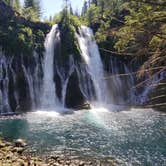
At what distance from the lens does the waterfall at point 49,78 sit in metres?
45.2

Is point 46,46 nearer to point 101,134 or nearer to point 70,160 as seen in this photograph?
point 101,134

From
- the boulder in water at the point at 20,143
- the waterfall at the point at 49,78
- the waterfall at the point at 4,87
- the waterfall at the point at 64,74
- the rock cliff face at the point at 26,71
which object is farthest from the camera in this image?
the waterfall at the point at 64,74

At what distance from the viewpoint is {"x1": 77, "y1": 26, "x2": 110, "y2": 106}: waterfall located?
4844cm

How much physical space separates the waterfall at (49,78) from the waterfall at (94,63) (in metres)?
5.26

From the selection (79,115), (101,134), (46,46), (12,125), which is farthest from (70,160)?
(46,46)

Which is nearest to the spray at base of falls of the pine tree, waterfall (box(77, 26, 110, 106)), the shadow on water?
waterfall (box(77, 26, 110, 106))

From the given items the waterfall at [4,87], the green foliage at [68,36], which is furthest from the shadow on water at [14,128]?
the green foliage at [68,36]

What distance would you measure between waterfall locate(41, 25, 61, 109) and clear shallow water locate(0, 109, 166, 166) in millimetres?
6287

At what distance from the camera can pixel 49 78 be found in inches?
1864

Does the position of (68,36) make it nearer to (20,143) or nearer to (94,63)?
(94,63)

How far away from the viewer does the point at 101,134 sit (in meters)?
27.0

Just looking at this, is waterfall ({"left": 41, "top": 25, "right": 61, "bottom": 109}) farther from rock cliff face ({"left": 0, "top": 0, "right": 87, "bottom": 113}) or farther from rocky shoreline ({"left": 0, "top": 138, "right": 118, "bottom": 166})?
rocky shoreline ({"left": 0, "top": 138, "right": 118, "bottom": 166})

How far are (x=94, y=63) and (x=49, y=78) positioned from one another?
896 centimetres

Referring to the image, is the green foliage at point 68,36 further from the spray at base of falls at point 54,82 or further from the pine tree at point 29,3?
the pine tree at point 29,3
